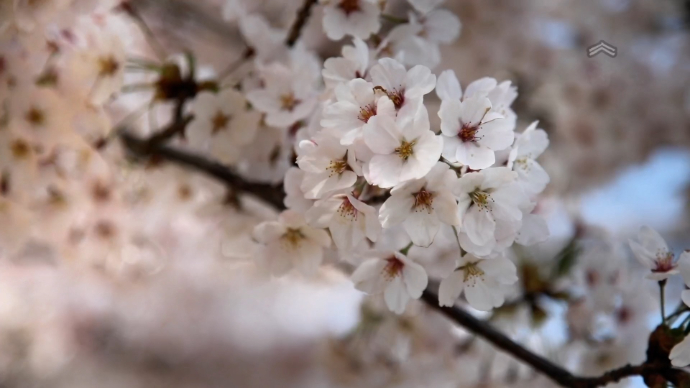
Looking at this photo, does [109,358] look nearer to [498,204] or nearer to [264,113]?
[264,113]

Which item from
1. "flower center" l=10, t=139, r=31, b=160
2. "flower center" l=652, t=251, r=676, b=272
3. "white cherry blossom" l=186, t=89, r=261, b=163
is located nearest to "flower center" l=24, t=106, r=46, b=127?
"flower center" l=10, t=139, r=31, b=160

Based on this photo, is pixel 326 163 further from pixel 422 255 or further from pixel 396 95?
pixel 422 255

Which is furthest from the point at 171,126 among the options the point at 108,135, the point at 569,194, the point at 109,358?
the point at 109,358

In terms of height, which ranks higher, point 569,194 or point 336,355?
point 569,194

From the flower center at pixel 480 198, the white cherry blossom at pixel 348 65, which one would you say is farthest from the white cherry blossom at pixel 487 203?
the white cherry blossom at pixel 348 65

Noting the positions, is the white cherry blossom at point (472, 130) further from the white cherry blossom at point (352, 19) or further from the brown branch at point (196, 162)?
the brown branch at point (196, 162)

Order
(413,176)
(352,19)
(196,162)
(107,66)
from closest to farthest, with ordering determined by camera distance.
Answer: (413,176) < (352,19) < (107,66) < (196,162)

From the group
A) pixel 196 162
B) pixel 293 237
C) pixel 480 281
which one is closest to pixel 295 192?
pixel 293 237
